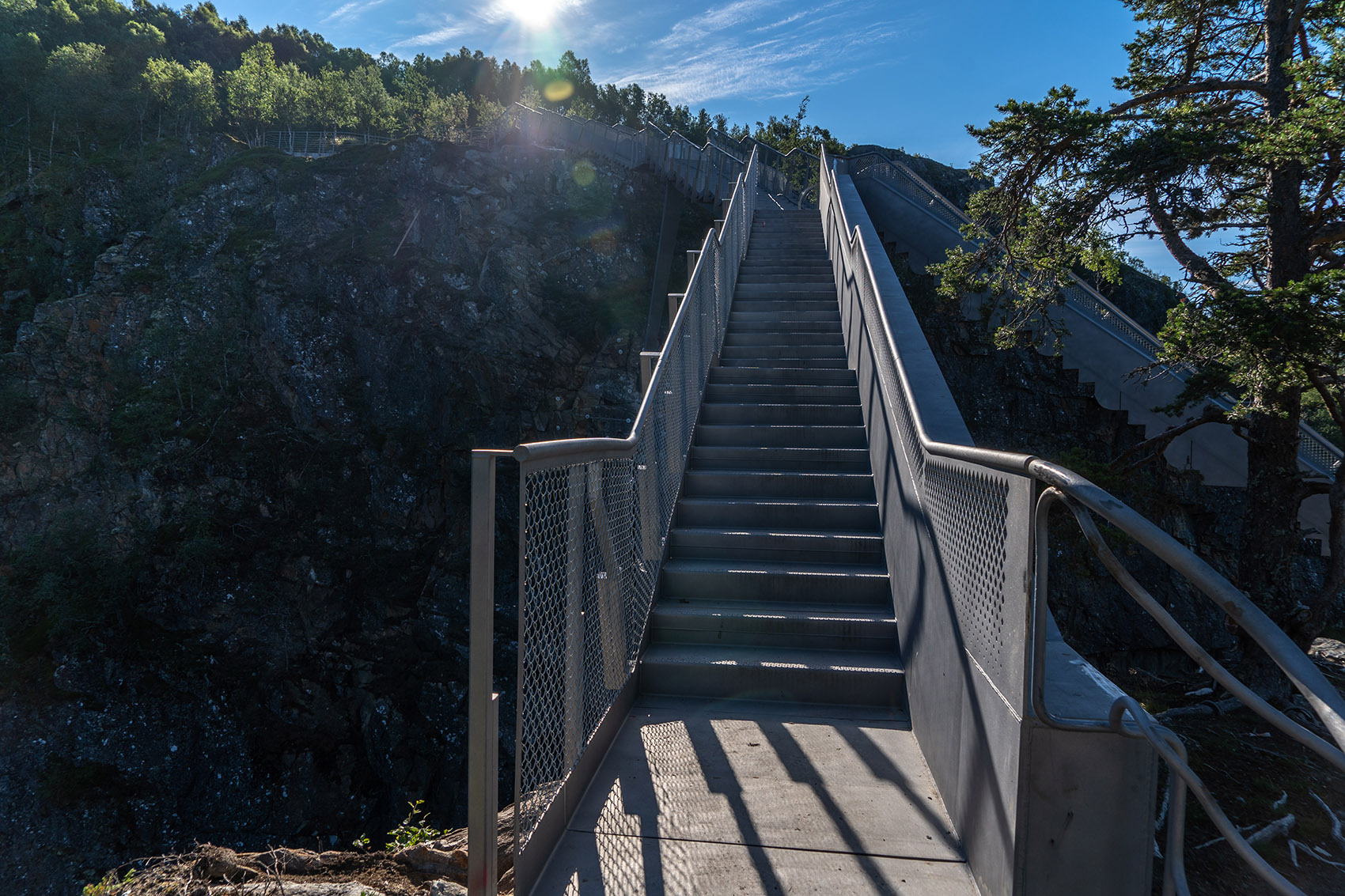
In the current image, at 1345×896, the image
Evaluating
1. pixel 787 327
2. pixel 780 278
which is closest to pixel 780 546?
pixel 787 327

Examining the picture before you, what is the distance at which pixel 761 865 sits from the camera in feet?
7.82

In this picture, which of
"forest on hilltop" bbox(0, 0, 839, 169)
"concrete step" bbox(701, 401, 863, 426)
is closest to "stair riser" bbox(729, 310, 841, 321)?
"concrete step" bbox(701, 401, 863, 426)

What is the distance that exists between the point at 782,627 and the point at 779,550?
0.70 meters

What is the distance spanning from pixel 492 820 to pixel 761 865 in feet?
3.22

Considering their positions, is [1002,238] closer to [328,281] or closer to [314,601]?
[314,601]

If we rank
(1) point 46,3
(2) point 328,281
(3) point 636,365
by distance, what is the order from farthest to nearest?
(1) point 46,3
(2) point 328,281
(3) point 636,365

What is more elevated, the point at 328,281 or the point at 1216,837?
the point at 328,281

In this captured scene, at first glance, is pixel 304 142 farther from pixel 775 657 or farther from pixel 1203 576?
pixel 1203 576

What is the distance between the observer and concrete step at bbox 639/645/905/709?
364cm

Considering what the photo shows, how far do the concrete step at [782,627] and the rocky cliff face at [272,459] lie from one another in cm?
1208

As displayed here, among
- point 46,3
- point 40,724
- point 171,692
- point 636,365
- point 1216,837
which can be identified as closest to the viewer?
point 1216,837

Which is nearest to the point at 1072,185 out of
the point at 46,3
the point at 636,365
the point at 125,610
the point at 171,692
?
the point at 636,365

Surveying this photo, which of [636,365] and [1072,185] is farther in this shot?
[636,365]

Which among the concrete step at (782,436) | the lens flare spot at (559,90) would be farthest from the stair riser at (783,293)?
the lens flare spot at (559,90)
